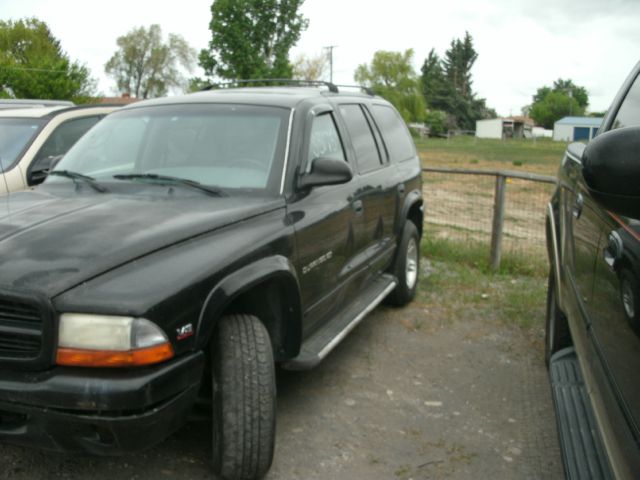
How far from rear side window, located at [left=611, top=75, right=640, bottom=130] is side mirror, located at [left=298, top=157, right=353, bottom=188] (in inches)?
55.3

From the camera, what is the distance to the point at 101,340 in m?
2.57

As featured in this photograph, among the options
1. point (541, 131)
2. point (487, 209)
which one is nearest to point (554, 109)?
point (541, 131)

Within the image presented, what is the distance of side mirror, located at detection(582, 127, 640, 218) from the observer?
5.65 feet

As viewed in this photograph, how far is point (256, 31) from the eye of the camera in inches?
1615

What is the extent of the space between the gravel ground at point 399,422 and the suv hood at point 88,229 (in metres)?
1.16

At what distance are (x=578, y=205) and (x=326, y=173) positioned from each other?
134 centimetres

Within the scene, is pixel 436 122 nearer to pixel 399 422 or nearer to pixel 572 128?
pixel 572 128

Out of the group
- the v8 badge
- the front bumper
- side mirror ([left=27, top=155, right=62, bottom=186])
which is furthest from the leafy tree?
the front bumper

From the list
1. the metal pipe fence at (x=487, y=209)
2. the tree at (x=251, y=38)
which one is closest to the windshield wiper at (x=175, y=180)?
the metal pipe fence at (x=487, y=209)

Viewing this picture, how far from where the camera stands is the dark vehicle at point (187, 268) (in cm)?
258

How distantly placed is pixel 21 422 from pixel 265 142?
2.03 metres

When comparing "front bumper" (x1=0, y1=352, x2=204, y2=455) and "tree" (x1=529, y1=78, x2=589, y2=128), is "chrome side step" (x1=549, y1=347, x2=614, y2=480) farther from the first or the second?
"tree" (x1=529, y1=78, x2=589, y2=128)

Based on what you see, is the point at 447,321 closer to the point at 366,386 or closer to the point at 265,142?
the point at 366,386

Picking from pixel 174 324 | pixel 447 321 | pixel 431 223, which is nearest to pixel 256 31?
pixel 431 223
